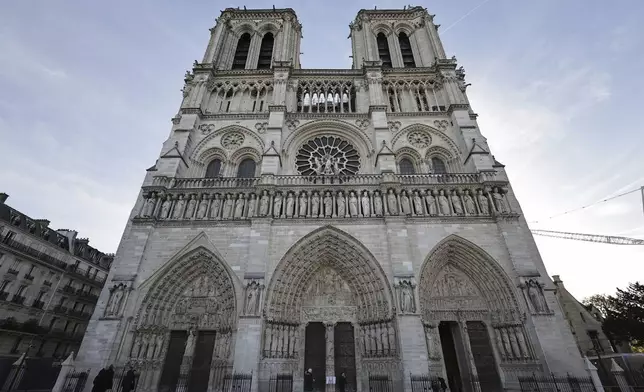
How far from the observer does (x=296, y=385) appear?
33.1ft

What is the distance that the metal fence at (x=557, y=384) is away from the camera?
8750 millimetres

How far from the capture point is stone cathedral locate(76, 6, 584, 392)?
9.92 m

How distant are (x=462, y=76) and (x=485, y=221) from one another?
34.5 ft

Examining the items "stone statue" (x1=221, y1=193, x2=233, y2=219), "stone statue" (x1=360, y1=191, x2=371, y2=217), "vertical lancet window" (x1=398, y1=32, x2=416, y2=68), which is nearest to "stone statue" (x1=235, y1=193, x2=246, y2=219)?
"stone statue" (x1=221, y1=193, x2=233, y2=219)

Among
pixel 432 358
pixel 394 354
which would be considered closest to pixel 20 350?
pixel 394 354

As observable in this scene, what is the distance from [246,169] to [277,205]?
13.2 ft

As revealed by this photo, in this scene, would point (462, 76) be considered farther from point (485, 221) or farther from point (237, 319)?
point (237, 319)

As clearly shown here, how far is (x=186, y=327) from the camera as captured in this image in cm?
1097

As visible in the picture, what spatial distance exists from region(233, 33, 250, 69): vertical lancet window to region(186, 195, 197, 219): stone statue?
11.3 meters

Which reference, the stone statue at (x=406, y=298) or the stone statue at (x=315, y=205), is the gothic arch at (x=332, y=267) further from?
the stone statue at (x=315, y=205)

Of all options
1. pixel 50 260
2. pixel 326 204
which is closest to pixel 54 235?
pixel 50 260

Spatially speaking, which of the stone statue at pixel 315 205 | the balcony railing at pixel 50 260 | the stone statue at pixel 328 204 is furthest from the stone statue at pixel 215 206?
the balcony railing at pixel 50 260

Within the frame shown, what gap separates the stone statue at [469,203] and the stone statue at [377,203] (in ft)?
11.7

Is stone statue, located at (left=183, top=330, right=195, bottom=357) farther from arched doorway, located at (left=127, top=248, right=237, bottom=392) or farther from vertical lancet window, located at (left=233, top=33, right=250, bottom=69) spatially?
vertical lancet window, located at (left=233, top=33, right=250, bottom=69)
